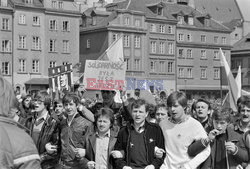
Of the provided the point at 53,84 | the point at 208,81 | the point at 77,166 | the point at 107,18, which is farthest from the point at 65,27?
the point at 77,166

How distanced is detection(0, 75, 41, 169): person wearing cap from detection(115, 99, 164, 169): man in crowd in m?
3.98

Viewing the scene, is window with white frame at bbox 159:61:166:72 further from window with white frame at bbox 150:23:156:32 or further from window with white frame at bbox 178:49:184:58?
window with white frame at bbox 150:23:156:32

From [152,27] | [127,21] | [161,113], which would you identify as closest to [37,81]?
[127,21]

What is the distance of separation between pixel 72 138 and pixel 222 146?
84.2 inches

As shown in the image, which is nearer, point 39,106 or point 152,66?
point 39,106

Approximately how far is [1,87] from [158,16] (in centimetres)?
7653

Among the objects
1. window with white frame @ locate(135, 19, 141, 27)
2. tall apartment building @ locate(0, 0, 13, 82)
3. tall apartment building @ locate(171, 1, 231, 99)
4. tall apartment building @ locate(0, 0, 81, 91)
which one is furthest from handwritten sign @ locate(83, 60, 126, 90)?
tall apartment building @ locate(171, 1, 231, 99)

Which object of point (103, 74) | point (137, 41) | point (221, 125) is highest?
point (137, 41)

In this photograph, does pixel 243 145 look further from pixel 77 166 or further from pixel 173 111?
pixel 77 166

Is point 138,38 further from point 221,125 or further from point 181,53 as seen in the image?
point 221,125

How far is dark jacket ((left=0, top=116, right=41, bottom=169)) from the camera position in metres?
2.99

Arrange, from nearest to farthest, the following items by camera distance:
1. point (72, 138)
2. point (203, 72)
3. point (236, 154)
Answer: point (236, 154) < point (72, 138) < point (203, 72)

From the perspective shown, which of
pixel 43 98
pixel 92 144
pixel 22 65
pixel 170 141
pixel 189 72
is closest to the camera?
pixel 170 141

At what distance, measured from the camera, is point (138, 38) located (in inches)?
3000
